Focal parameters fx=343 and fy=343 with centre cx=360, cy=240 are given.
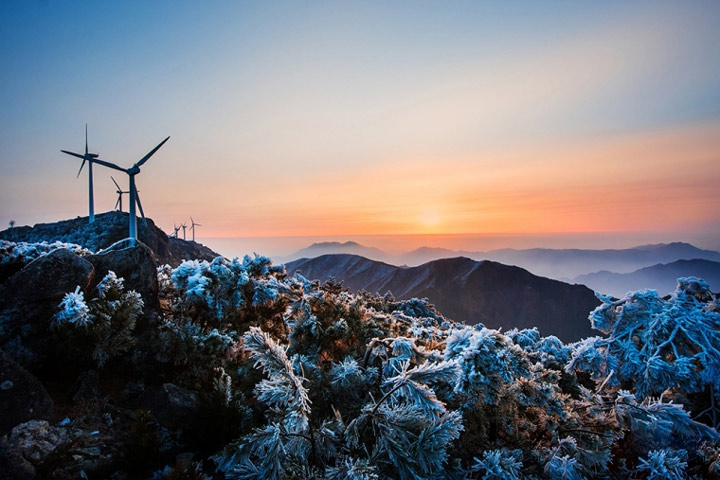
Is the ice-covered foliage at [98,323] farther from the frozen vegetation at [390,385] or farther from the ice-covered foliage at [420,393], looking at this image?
the ice-covered foliage at [420,393]

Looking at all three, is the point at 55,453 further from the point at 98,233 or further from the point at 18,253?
the point at 98,233

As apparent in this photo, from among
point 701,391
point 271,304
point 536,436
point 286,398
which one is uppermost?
point 286,398

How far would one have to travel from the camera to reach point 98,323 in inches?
254

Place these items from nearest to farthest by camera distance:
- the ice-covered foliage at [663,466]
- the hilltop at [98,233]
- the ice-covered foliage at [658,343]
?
the ice-covered foliage at [663,466]
the ice-covered foliage at [658,343]
the hilltop at [98,233]

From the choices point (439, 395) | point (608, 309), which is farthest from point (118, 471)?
point (608, 309)

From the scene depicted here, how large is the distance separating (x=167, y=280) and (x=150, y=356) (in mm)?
4113

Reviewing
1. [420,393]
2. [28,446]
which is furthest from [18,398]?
[420,393]

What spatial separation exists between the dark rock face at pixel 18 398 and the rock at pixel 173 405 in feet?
4.41

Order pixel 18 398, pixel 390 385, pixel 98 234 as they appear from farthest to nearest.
A: pixel 98 234 → pixel 18 398 → pixel 390 385

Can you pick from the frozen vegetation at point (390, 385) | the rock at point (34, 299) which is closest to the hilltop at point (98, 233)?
the rock at point (34, 299)

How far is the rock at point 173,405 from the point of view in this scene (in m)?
5.25

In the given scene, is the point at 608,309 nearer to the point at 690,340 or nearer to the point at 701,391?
the point at 690,340

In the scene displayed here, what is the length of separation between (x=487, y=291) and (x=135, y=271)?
10157 cm

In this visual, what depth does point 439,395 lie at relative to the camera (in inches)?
176
